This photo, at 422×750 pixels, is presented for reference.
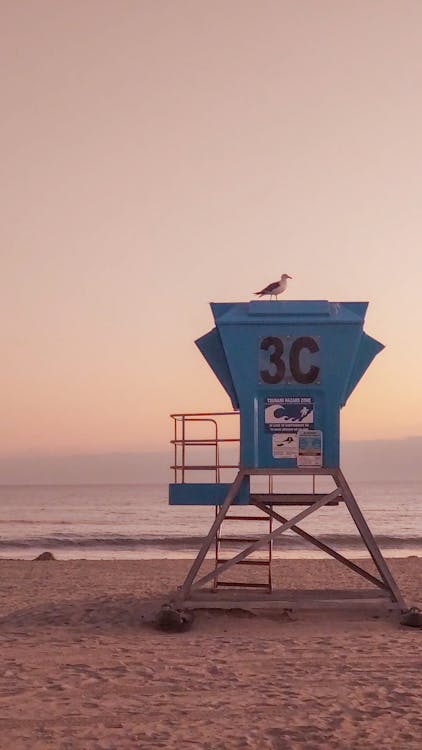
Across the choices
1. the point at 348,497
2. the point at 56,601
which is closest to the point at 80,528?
the point at 56,601

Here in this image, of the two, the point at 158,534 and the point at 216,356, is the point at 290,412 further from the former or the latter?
the point at 158,534

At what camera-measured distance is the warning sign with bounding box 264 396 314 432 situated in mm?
12797

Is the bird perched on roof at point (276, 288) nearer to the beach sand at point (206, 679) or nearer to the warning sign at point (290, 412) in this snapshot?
the warning sign at point (290, 412)

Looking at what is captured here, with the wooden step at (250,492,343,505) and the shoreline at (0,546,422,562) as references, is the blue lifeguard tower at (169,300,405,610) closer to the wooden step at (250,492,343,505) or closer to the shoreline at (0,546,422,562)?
the wooden step at (250,492,343,505)

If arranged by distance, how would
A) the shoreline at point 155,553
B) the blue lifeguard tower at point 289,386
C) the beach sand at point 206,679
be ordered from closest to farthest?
the beach sand at point 206,679, the blue lifeguard tower at point 289,386, the shoreline at point 155,553

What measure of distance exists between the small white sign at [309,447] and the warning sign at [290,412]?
0.35 feet

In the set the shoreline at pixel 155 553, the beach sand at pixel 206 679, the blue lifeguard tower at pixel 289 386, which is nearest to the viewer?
the beach sand at pixel 206 679

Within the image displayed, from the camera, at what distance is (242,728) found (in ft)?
24.6

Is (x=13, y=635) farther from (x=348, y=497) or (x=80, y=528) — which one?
(x=80, y=528)

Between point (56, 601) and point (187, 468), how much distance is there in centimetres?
413

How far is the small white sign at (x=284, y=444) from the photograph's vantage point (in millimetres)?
12806

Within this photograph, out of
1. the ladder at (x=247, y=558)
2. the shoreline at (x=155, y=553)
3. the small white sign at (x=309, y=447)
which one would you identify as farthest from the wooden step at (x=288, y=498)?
the shoreline at (x=155, y=553)

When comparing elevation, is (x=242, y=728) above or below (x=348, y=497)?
below

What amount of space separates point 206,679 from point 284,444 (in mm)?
4439
